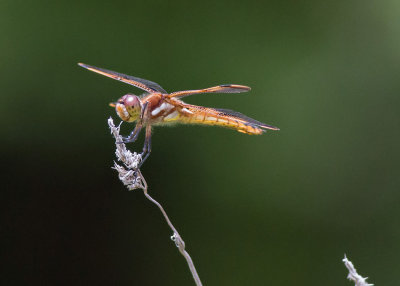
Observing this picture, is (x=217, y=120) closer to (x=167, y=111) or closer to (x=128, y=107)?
Result: (x=167, y=111)

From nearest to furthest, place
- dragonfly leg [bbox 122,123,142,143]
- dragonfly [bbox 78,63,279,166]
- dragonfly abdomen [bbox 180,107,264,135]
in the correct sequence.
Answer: dragonfly leg [bbox 122,123,142,143] → dragonfly [bbox 78,63,279,166] → dragonfly abdomen [bbox 180,107,264,135]

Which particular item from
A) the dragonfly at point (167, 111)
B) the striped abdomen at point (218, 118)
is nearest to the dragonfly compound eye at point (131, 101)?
the dragonfly at point (167, 111)

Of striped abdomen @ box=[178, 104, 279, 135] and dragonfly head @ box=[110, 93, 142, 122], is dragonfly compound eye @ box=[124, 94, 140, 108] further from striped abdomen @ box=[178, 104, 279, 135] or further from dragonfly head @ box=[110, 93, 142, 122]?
striped abdomen @ box=[178, 104, 279, 135]

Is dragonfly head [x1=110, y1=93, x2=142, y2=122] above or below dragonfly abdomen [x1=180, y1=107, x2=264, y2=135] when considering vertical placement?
above

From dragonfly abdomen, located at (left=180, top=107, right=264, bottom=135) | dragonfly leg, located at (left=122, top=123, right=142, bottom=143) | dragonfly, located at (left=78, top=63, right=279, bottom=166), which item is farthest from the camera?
dragonfly abdomen, located at (left=180, top=107, right=264, bottom=135)

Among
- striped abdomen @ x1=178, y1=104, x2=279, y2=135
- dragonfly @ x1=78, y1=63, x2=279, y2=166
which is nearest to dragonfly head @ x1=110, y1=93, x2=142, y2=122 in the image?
dragonfly @ x1=78, y1=63, x2=279, y2=166

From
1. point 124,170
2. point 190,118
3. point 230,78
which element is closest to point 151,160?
point 230,78

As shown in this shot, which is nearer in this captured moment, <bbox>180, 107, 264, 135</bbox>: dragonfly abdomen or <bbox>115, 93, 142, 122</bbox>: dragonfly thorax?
<bbox>115, 93, 142, 122</bbox>: dragonfly thorax

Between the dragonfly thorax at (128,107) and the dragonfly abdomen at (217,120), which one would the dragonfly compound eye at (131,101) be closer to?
the dragonfly thorax at (128,107)
